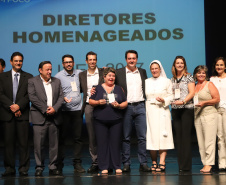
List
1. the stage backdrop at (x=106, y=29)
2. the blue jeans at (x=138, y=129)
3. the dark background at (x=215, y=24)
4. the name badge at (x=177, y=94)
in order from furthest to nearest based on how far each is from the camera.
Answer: the dark background at (x=215, y=24), the stage backdrop at (x=106, y=29), the blue jeans at (x=138, y=129), the name badge at (x=177, y=94)

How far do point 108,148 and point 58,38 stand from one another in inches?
132

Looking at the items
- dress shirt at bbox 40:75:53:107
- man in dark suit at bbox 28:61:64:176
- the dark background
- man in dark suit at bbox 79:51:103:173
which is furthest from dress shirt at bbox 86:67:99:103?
the dark background

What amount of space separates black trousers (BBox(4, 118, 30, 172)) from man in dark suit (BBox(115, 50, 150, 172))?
1229 millimetres

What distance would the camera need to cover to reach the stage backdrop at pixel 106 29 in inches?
321

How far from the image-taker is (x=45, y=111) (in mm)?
5352

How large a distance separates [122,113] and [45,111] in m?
0.97

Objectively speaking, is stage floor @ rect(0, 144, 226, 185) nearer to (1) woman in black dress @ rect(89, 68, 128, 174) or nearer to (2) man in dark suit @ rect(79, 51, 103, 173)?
(1) woman in black dress @ rect(89, 68, 128, 174)

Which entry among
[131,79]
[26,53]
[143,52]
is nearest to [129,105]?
[131,79]

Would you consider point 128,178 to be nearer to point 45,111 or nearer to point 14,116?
point 45,111

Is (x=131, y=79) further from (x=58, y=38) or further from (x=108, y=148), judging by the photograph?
(x=58, y=38)

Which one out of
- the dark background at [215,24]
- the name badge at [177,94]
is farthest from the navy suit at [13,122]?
the dark background at [215,24]

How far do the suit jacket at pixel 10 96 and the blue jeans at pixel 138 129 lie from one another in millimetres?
1253

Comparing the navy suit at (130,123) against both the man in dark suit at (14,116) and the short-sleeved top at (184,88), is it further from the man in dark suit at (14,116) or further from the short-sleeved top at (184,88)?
the man in dark suit at (14,116)

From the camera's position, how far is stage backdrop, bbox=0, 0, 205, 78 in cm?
815
